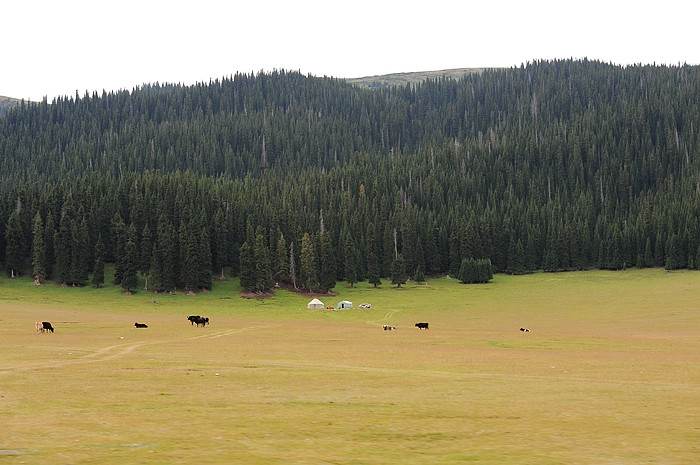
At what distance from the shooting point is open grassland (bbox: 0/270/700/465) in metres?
16.5

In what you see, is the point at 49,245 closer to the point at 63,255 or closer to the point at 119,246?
the point at 63,255

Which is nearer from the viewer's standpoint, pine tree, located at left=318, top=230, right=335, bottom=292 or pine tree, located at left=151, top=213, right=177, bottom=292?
pine tree, located at left=151, top=213, right=177, bottom=292

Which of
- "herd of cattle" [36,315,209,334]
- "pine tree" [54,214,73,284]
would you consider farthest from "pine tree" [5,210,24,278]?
"herd of cattle" [36,315,209,334]

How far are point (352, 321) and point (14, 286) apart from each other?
67.7 metres

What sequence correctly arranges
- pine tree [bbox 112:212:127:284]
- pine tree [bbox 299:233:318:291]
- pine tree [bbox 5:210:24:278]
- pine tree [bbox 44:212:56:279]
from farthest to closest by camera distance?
pine tree [bbox 299:233:318:291] < pine tree [bbox 44:212:56:279] < pine tree [bbox 5:210:24:278] < pine tree [bbox 112:212:127:284]

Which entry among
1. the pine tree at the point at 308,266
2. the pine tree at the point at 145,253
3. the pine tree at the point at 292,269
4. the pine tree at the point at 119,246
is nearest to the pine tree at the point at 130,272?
the pine tree at the point at 119,246

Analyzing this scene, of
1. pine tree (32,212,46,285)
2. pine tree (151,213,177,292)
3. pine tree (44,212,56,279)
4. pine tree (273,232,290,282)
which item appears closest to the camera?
pine tree (151,213,177,292)

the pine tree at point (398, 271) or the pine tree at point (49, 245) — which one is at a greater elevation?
the pine tree at point (49, 245)

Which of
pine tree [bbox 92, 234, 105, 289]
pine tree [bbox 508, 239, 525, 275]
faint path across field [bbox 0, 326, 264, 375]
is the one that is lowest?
pine tree [bbox 508, 239, 525, 275]

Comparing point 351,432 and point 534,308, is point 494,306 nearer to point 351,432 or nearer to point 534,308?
point 534,308

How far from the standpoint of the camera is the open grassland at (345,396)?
54.1 feet

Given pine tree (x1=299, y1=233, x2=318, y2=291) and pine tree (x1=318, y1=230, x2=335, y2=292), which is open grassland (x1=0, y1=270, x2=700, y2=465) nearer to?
pine tree (x1=299, y1=233, x2=318, y2=291)

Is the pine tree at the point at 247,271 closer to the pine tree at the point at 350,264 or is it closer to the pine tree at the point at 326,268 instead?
the pine tree at the point at 326,268

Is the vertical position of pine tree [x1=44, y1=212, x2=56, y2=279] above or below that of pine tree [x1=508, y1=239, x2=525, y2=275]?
above
